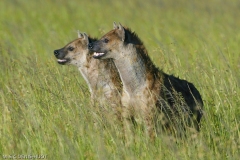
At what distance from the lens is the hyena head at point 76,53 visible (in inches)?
394

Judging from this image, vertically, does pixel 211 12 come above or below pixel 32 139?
above

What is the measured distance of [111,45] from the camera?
8773 mm

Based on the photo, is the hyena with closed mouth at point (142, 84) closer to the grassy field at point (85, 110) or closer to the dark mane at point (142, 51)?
the dark mane at point (142, 51)

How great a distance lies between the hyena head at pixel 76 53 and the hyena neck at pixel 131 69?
145 cm

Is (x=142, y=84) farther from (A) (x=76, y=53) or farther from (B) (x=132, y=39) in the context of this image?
(A) (x=76, y=53)

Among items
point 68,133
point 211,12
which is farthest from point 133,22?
point 68,133

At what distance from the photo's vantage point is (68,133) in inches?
285

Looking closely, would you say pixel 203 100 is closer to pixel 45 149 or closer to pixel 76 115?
pixel 76 115

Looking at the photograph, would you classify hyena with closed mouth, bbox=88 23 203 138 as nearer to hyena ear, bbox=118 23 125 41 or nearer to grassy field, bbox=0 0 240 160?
hyena ear, bbox=118 23 125 41

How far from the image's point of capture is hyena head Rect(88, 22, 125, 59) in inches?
342

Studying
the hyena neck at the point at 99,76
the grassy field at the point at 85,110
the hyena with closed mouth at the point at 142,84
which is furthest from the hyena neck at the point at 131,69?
the grassy field at the point at 85,110

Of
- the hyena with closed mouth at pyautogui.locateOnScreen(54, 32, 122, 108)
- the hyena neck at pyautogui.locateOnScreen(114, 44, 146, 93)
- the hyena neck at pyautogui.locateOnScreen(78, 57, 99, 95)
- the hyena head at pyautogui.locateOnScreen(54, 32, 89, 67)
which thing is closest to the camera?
the hyena neck at pyautogui.locateOnScreen(114, 44, 146, 93)

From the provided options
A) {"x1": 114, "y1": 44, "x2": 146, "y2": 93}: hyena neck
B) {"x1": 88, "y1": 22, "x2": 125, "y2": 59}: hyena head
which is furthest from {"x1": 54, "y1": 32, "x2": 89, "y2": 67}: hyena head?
{"x1": 114, "y1": 44, "x2": 146, "y2": 93}: hyena neck

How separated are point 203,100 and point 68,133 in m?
2.15
